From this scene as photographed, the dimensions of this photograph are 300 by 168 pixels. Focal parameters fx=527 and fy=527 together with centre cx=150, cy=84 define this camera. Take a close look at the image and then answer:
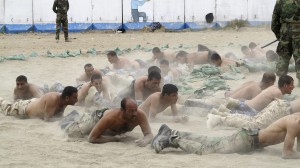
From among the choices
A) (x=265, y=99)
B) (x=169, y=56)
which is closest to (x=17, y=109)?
(x=265, y=99)

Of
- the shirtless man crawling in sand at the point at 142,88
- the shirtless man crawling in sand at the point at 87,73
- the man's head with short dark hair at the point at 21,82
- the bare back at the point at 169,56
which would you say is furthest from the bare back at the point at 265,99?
the bare back at the point at 169,56

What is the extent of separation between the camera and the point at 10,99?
878cm

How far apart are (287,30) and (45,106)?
4292 mm

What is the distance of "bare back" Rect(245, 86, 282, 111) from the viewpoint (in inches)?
267

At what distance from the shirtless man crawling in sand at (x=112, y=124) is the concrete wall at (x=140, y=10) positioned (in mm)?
16548

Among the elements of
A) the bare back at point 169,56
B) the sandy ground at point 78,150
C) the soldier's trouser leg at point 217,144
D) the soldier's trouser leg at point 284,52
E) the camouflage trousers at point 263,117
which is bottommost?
the sandy ground at point 78,150

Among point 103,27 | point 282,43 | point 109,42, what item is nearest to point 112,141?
point 282,43

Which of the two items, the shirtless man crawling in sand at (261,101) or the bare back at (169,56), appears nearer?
the shirtless man crawling in sand at (261,101)

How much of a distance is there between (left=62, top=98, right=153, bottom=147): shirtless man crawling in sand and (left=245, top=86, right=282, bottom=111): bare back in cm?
175

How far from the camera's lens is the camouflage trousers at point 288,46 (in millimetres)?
8781

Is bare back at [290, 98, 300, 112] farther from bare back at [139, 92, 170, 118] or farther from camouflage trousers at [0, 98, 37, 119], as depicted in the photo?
camouflage trousers at [0, 98, 37, 119]

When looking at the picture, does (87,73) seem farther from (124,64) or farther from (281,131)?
(281,131)

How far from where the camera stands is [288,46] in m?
8.97

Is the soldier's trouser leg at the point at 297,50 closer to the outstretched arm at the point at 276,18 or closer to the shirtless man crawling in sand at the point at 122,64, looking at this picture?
the outstretched arm at the point at 276,18
